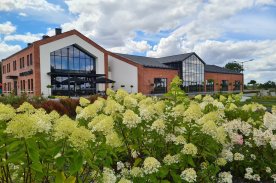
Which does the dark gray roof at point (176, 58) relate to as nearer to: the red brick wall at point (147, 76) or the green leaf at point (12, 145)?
the red brick wall at point (147, 76)

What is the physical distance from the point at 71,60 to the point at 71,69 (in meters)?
1.17

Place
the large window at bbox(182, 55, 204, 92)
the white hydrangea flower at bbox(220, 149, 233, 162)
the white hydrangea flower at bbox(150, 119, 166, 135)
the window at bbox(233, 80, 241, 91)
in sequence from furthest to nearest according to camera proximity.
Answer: the window at bbox(233, 80, 241, 91) < the large window at bbox(182, 55, 204, 92) < the white hydrangea flower at bbox(220, 149, 233, 162) < the white hydrangea flower at bbox(150, 119, 166, 135)

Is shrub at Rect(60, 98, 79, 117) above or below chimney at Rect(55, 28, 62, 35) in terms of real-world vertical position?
below

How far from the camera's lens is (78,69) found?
38.2m

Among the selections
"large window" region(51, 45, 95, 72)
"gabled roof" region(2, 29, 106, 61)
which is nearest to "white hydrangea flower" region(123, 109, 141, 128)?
"gabled roof" region(2, 29, 106, 61)

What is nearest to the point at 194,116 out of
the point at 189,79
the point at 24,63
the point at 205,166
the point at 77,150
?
the point at 205,166

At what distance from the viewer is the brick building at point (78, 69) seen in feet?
112

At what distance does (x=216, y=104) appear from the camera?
17.0 feet

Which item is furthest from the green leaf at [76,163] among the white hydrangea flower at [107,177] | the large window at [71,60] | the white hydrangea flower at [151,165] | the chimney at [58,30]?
the chimney at [58,30]

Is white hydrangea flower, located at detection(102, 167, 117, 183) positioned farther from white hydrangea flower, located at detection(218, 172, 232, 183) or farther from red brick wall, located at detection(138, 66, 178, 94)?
red brick wall, located at detection(138, 66, 178, 94)

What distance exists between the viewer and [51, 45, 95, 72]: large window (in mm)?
35438

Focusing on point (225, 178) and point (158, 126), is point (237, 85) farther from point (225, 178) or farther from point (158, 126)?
point (158, 126)

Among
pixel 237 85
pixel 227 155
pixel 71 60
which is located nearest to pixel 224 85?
pixel 237 85

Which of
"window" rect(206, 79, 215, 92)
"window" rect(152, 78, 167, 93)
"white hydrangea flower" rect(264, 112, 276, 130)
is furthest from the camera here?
"window" rect(206, 79, 215, 92)
